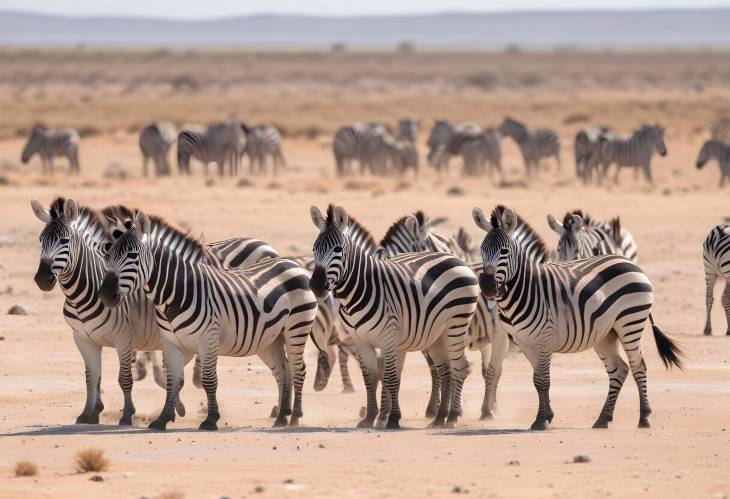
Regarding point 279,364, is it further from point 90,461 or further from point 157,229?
point 90,461

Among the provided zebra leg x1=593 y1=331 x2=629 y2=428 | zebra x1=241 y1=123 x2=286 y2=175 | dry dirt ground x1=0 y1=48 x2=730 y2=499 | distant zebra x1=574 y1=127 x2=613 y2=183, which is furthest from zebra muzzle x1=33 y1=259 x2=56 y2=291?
zebra x1=241 y1=123 x2=286 y2=175

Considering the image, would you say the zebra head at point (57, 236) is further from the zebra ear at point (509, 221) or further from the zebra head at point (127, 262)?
the zebra ear at point (509, 221)

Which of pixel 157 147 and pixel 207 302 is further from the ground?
pixel 157 147

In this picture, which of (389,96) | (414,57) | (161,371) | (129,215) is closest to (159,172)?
(161,371)

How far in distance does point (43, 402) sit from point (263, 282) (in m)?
2.61

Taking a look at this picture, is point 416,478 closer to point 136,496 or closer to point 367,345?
point 136,496

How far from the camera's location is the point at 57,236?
10445 millimetres

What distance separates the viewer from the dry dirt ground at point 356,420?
8391mm

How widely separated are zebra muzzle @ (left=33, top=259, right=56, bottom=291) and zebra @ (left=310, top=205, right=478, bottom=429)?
1943 mm

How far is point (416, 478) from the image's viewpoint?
335 inches

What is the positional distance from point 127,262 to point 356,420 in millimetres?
2775

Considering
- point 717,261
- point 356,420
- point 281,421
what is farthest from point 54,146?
point 281,421

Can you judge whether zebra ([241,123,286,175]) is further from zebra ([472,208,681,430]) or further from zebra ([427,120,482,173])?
zebra ([472,208,681,430])

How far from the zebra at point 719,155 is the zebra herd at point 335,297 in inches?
913
